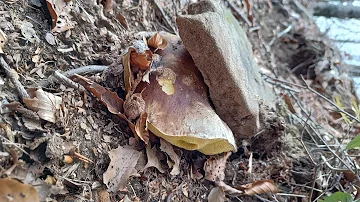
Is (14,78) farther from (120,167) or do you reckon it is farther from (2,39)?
(120,167)

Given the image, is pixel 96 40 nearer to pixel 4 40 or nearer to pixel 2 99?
pixel 4 40

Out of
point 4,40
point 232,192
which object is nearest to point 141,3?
point 4,40

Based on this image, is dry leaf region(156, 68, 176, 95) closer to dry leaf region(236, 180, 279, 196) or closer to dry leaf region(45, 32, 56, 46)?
dry leaf region(45, 32, 56, 46)

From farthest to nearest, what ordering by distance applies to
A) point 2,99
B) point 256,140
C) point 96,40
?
point 256,140, point 96,40, point 2,99

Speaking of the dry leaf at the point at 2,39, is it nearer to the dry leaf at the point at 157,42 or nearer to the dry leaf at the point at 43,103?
the dry leaf at the point at 43,103

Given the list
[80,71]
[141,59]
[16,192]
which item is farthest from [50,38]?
[16,192]

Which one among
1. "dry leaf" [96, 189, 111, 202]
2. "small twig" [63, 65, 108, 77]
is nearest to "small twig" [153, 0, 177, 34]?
"small twig" [63, 65, 108, 77]
